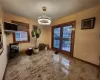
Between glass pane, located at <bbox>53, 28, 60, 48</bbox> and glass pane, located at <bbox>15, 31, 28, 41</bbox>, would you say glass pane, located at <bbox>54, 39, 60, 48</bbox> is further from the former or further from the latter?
glass pane, located at <bbox>15, 31, 28, 41</bbox>

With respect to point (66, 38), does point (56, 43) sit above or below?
below

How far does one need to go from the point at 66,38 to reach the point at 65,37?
0.10m

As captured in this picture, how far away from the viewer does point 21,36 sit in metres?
3.94

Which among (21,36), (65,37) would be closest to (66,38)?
(65,37)

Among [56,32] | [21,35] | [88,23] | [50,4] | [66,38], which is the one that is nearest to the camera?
[50,4]

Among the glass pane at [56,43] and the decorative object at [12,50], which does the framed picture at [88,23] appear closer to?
the glass pane at [56,43]

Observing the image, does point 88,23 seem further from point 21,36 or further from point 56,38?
point 21,36

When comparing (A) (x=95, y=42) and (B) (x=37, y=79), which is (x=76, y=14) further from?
(B) (x=37, y=79)

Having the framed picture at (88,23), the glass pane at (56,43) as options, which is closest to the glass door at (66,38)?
the glass pane at (56,43)

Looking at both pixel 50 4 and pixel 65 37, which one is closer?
pixel 50 4

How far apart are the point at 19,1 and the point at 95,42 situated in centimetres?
322

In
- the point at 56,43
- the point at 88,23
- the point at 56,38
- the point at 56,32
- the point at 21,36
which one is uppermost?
the point at 88,23

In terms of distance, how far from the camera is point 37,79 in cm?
168

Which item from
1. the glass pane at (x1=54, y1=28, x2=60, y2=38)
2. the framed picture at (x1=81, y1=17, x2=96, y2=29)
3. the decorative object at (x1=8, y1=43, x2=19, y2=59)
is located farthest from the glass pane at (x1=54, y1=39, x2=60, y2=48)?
the decorative object at (x1=8, y1=43, x2=19, y2=59)
